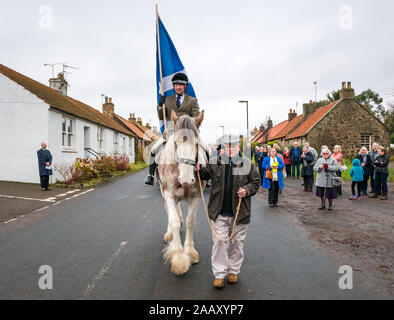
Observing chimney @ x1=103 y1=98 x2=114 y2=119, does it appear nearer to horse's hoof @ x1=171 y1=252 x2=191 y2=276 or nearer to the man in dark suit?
the man in dark suit

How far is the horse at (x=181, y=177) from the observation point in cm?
341

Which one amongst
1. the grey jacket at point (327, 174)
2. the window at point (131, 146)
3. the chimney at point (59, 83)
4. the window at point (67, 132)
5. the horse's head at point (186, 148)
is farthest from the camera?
the window at point (131, 146)

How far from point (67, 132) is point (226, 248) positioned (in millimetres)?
14869

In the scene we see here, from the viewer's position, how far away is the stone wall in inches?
1155

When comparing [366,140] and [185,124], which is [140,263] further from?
[366,140]

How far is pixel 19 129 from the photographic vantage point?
13258 millimetres

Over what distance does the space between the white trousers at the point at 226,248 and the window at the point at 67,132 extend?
14423 millimetres

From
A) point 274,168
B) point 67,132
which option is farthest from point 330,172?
point 67,132

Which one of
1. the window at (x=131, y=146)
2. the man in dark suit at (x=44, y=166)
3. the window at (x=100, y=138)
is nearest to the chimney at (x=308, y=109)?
the window at (x=131, y=146)

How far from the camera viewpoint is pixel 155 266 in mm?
4012

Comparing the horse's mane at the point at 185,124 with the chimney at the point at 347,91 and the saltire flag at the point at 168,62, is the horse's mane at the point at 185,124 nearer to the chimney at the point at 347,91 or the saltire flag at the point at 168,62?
the saltire flag at the point at 168,62
